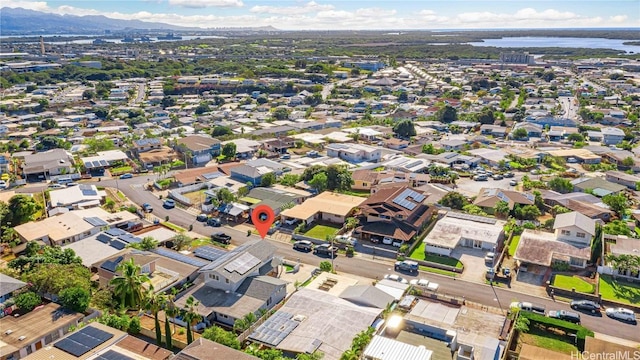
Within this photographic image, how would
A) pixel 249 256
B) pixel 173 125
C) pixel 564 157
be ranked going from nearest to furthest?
1. pixel 249 256
2. pixel 564 157
3. pixel 173 125

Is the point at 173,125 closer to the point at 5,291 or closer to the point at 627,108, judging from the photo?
the point at 5,291

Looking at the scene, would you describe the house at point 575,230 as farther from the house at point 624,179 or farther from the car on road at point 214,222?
the car on road at point 214,222

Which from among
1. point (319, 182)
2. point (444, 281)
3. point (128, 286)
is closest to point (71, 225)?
point (128, 286)

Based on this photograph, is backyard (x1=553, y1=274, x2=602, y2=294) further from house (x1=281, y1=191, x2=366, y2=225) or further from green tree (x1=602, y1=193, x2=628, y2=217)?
house (x1=281, y1=191, x2=366, y2=225)

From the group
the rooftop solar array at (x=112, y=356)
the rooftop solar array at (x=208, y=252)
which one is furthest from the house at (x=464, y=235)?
the rooftop solar array at (x=112, y=356)

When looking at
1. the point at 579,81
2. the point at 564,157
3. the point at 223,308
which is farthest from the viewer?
the point at 579,81

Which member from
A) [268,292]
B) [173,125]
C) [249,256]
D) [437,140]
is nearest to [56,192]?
[249,256]

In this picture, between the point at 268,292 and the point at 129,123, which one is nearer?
the point at 268,292

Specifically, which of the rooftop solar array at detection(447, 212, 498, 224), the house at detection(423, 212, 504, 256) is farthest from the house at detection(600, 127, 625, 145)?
the rooftop solar array at detection(447, 212, 498, 224)
